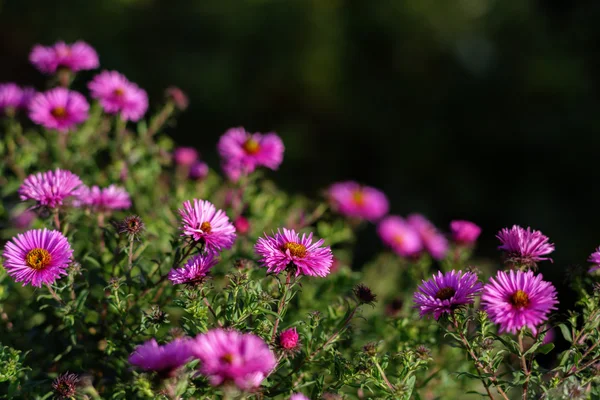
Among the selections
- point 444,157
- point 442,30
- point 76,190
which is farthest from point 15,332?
point 442,30

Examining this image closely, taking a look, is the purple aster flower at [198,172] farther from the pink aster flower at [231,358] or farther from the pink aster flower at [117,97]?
the pink aster flower at [231,358]

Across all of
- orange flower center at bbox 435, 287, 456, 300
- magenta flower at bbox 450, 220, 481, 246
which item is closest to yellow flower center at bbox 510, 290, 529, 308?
orange flower center at bbox 435, 287, 456, 300

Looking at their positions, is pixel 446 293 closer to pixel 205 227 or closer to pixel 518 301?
pixel 518 301

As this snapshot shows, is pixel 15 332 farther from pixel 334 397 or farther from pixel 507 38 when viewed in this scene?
pixel 507 38

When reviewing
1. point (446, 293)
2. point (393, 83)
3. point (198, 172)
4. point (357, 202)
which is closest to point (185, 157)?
point (198, 172)

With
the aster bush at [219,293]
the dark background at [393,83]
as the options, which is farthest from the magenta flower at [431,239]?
the dark background at [393,83]
